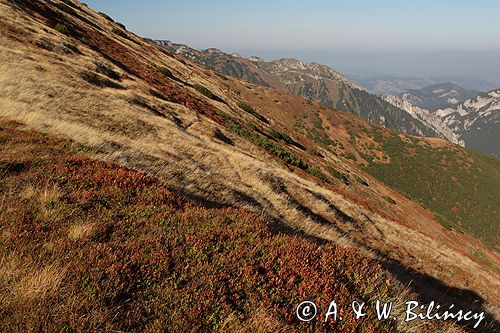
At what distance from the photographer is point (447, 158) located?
9550 cm

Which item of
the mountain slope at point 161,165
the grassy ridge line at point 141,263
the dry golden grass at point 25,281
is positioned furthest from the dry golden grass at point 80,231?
the dry golden grass at point 25,281

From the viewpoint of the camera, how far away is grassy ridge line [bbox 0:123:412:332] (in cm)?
429

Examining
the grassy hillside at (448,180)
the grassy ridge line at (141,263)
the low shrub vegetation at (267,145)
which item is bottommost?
the grassy hillside at (448,180)

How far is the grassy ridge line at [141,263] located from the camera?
14.1 ft

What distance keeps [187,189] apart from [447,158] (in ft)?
349

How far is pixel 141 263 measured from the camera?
5336mm

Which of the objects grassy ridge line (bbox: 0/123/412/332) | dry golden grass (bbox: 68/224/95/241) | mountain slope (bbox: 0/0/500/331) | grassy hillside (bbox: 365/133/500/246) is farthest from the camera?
grassy hillside (bbox: 365/133/500/246)

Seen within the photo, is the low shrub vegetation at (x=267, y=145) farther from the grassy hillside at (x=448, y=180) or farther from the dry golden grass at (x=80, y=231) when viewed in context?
the grassy hillside at (x=448, y=180)

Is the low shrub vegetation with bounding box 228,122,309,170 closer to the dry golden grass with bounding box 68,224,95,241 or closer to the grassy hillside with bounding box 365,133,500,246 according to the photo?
the dry golden grass with bounding box 68,224,95,241

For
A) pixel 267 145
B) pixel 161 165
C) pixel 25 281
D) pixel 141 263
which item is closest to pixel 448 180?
pixel 267 145

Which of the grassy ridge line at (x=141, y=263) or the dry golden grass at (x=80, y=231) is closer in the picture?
the grassy ridge line at (x=141, y=263)

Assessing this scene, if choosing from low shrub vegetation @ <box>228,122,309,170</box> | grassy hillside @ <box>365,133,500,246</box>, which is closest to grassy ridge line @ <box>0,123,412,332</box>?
low shrub vegetation @ <box>228,122,309,170</box>

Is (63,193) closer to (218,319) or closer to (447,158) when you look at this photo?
(218,319)

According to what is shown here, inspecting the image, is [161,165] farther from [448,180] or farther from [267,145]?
[448,180]
